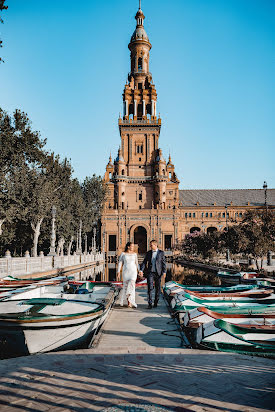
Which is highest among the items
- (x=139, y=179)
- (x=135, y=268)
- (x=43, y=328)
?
(x=139, y=179)

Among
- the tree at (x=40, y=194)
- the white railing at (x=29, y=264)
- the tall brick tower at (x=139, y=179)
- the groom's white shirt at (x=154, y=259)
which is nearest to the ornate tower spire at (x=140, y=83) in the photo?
the tall brick tower at (x=139, y=179)

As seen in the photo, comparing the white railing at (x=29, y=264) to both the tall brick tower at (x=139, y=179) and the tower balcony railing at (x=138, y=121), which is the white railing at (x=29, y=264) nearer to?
the tall brick tower at (x=139, y=179)

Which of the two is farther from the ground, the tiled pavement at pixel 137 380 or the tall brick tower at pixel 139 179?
the tall brick tower at pixel 139 179

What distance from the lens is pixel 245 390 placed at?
434 centimetres

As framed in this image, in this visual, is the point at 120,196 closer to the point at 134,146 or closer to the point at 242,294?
the point at 134,146

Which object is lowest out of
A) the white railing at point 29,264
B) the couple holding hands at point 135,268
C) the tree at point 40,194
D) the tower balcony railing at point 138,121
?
the white railing at point 29,264

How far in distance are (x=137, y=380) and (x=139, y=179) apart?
64792 mm

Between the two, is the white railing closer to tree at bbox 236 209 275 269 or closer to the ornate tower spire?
tree at bbox 236 209 275 269

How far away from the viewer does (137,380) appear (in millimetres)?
4641

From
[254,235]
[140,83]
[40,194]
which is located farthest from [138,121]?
[254,235]

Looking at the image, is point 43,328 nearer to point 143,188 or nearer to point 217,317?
point 217,317

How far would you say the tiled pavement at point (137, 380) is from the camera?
3.96 m

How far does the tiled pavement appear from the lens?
396 cm

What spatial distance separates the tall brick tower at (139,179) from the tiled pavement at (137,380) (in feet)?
196
